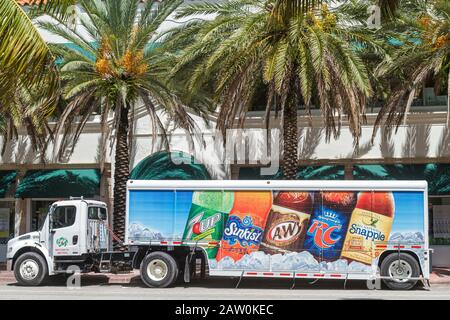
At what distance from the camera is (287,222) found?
18219 mm

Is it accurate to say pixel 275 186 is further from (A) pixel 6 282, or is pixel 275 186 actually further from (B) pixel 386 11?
(A) pixel 6 282

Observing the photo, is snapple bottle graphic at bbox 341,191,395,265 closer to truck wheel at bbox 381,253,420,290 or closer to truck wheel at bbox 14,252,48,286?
truck wheel at bbox 381,253,420,290

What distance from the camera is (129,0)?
2283cm

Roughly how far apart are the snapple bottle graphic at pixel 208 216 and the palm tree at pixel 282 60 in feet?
12.0

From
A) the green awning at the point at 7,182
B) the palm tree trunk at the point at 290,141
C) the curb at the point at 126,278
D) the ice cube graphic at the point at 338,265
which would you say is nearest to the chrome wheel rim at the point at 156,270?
the curb at the point at 126,278

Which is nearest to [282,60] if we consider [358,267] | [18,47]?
[358,267]

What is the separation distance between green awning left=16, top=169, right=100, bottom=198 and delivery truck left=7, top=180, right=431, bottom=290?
726 centimetres

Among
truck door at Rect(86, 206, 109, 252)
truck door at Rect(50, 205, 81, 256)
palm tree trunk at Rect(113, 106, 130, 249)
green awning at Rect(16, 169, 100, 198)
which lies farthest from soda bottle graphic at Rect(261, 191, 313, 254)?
green awning at Rect(16, 169, 100, 198)

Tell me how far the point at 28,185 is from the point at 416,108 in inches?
634

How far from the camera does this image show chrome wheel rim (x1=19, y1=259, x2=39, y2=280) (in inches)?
766

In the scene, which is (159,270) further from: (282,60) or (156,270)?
(282,60)

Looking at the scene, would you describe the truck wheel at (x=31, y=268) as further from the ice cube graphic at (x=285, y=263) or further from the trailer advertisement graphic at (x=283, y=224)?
the ice cube graphic at (x=285, y=263)

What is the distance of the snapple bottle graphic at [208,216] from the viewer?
18.4m

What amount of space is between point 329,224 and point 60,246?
797cm
